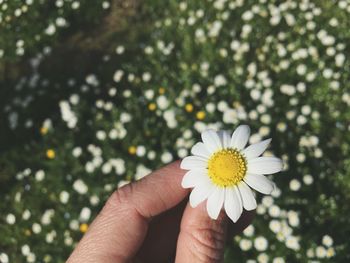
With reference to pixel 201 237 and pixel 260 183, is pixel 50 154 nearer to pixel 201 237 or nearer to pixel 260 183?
pixel 201 237

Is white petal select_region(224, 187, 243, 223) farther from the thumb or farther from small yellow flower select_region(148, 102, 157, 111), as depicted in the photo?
small yellow flower select_region(148, 102, 157, 111)

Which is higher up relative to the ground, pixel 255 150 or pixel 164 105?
pixel 164 105

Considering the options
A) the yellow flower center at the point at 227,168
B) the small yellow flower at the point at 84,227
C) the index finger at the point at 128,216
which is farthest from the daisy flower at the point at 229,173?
the small yellow flower at the point at 84,227

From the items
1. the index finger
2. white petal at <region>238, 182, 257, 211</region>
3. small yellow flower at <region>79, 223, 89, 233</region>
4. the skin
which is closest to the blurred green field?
small yellow flower at <region>79, 223, 89, 233</region>

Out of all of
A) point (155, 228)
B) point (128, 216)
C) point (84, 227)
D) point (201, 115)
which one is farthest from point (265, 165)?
point (84, 227)

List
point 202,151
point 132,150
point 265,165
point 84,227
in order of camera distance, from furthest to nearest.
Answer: point 132,150 < point 84,227 < point 202,151 < point 265,165

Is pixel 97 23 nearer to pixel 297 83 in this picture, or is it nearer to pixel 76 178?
pixel 76 178

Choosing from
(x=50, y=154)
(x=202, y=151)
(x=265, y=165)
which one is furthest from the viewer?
(x=50, y=154)

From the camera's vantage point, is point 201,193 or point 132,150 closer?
point 201,193
